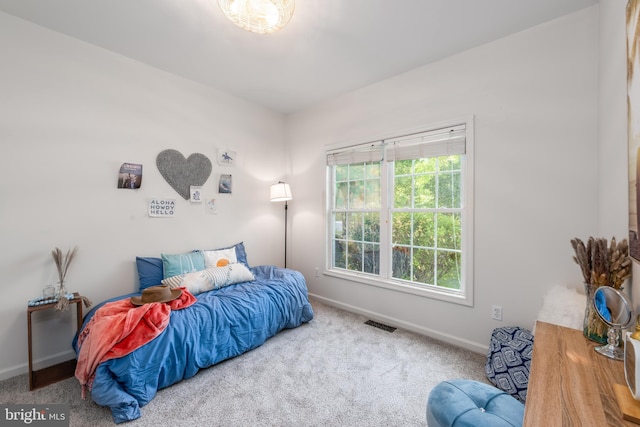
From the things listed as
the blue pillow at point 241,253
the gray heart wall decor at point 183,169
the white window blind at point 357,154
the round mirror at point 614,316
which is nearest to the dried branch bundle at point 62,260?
the gray heart wall decor at point 183,169

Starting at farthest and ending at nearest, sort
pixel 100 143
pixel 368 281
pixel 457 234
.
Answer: pixel 368 281
pixel 457 234
pixel 100 143

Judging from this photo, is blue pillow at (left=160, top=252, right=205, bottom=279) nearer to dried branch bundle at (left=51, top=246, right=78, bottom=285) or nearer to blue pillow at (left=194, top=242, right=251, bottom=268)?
blue pillow at (left=194, top=242, right=251, bottom=268)

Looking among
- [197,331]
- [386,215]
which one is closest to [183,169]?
[197,331]

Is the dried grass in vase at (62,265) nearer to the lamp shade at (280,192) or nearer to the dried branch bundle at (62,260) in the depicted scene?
the dried branch bundle at (62,260)

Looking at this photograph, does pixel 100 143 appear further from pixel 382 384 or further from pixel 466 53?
pixel 466 53

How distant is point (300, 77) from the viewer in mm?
2914

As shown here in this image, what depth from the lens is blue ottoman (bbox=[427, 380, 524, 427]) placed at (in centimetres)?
109

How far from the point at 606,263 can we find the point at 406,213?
168 centimetres

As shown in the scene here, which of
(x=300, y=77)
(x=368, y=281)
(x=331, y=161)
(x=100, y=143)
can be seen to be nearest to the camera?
(x=100, y=143)

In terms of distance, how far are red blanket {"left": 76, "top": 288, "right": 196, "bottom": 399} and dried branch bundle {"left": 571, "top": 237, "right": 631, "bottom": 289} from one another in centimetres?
260

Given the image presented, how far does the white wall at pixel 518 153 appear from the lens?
1951 mm

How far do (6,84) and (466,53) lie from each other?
12.3 ft

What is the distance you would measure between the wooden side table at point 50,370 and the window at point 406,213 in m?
2.48

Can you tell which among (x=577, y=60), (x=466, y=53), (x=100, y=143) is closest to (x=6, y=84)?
(x=100, y=143)
